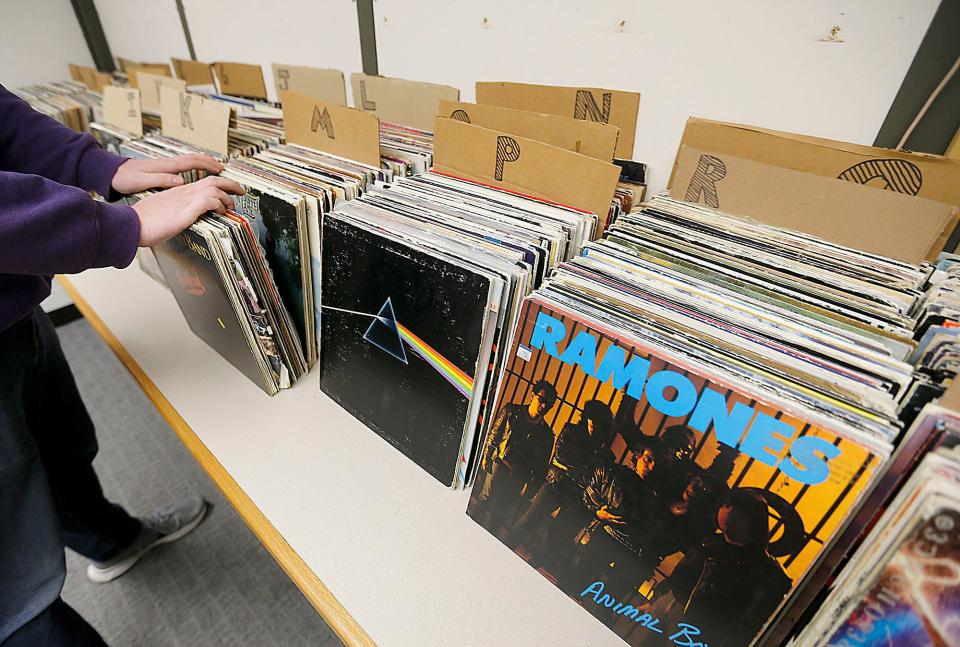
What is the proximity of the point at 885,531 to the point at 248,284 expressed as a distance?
90 centimetres

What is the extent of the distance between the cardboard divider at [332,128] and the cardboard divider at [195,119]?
166mm

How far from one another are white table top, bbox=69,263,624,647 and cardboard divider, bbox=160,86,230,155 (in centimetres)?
54

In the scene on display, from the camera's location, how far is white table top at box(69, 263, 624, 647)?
1.94ft

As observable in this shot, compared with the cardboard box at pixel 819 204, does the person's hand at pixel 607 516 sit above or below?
below

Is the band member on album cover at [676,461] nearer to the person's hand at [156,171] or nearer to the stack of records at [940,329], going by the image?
the stack of records at [940,329]

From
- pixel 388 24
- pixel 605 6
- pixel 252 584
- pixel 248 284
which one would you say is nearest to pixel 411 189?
pixel 248 284

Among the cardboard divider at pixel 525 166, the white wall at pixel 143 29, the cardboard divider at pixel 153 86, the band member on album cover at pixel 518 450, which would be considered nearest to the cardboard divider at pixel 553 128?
the cardboard divider at pixel 525 166

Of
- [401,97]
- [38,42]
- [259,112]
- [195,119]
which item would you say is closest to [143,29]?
[38,42]

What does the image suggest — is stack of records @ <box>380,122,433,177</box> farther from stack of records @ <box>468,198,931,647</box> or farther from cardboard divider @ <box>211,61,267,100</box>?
cardboard divider @ <box>211,61,267,100</box>

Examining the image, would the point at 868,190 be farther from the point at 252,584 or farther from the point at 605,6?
the point at 252,584

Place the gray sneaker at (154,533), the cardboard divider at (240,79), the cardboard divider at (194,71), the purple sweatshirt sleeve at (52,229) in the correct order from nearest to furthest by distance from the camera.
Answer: the purple sweatshirt sleeve at (52,229), the gray sneaker at (154,533), the cardboard divider at (240,79), the cardboard divider at (194,71)

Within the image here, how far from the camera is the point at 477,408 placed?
2.19 ft

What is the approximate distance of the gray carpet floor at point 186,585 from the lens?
125 cm

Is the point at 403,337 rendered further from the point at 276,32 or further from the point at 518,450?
the point at 276,32
